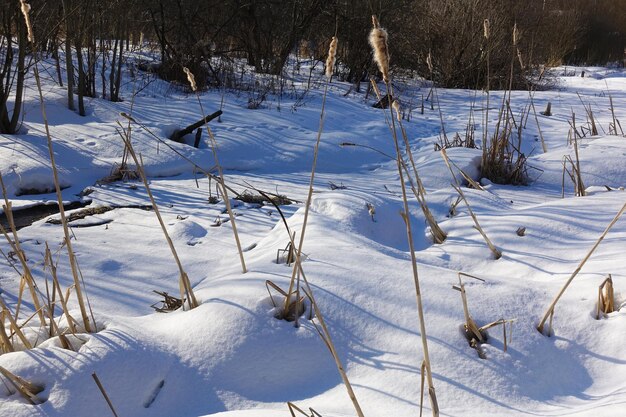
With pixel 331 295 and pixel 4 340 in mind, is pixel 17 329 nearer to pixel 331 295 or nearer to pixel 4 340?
pixel 4 340

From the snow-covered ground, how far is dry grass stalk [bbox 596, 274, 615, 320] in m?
0.02

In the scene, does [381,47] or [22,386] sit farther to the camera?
[22,386]

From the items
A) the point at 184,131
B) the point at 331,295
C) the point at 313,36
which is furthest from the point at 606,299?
the point at 313,36

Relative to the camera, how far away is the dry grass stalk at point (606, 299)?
1.56 metres

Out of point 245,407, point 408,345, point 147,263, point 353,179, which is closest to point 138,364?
point 245,407

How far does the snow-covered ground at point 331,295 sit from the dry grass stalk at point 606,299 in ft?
0.08

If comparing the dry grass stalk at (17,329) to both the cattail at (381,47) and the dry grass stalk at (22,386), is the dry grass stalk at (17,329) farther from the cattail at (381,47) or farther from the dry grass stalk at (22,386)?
the cattail at (381,47)

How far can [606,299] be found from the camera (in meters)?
1.58

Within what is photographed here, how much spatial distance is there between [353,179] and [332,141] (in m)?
1.04

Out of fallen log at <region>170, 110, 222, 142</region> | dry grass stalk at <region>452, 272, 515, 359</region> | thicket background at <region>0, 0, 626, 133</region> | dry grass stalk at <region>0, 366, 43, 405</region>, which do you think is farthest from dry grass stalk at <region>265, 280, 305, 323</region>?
thicket background at <region>0, 0, 626, 133</region>

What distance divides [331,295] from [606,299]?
0.79 metres

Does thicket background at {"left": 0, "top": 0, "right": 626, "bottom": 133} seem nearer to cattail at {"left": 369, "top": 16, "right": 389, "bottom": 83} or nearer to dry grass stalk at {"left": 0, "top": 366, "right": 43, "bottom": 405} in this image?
dry grass stalk at {"left": 0, "top": 366, "right": 43, "bottom": 405}

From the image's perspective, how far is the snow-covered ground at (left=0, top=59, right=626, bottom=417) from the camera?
132 cm

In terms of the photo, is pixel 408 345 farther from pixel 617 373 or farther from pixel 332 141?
pixel 332 141
